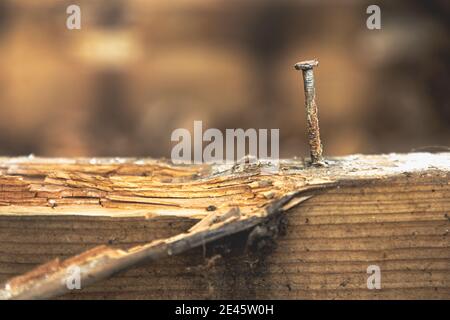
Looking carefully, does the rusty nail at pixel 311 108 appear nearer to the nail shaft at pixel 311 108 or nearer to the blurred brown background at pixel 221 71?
the nail shaft at pixel 311 108

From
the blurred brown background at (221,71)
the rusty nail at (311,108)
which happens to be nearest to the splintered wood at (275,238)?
the rusty nail at (311,108)

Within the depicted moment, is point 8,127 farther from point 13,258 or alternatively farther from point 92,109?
point 13,258

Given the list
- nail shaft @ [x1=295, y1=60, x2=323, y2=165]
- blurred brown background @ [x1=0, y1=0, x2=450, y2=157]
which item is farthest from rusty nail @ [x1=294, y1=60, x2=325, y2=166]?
blurred brown background @ [x1=0, y1=0, x2=450, y2=157]

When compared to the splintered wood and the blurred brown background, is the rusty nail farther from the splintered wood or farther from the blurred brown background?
the blurred brown background

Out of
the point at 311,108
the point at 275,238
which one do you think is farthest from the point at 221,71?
the point at 275,238

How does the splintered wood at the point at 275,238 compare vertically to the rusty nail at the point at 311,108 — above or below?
below
